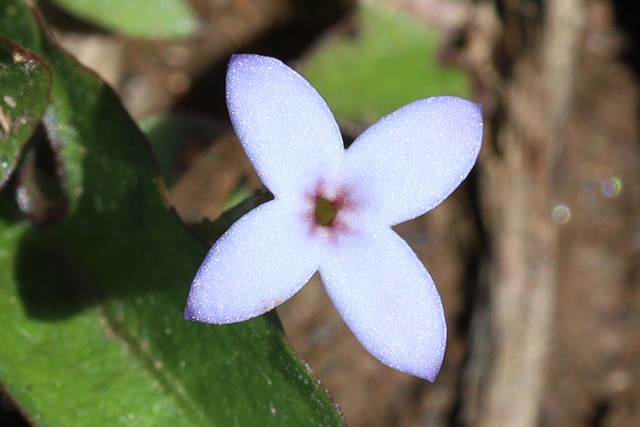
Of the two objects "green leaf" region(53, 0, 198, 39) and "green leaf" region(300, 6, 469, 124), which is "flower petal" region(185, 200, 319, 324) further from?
"green leaf" region(300, 6, 469, 124)

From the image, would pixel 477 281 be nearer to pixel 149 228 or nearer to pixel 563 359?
pixel 563 359

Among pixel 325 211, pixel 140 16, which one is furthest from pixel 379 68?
pixel 325 211

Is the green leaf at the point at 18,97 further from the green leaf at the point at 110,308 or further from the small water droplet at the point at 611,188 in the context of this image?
the small water droplet at the point at 611,188

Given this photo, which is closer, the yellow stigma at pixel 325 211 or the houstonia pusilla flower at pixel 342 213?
the houstonia pusilla flower at pixel 342 213

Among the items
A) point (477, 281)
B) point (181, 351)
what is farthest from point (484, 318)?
point (181, 351)

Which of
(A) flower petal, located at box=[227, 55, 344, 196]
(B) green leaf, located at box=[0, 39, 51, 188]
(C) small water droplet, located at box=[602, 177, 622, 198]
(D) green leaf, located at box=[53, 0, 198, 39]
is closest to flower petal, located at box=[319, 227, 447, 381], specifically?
(A) flower petal, located at box=[227, 55, 344, 196]

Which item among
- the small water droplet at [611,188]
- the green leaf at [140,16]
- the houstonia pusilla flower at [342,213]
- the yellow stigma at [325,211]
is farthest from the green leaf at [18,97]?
the small water droplet at [611,188]
